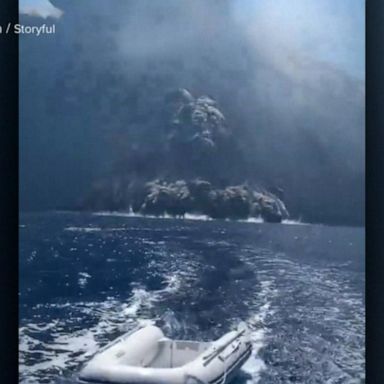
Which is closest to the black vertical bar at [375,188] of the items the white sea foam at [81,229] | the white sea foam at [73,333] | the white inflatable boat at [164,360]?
the white inflatable boat at [164,360]

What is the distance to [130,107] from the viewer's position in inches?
84.7

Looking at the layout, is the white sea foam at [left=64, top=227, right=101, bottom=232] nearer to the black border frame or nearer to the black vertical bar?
the black border frame

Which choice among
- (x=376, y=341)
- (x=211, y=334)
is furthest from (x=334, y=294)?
(x=211, y=334)

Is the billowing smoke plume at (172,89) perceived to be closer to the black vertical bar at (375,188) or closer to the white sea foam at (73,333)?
the black vertical bar at (375,188)

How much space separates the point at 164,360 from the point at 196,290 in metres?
0.23

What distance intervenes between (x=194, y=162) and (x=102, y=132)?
0.30 metres

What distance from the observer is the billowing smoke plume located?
2.14 m

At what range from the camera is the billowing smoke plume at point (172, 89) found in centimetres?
214

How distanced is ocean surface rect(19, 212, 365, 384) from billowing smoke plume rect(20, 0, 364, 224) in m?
0.11

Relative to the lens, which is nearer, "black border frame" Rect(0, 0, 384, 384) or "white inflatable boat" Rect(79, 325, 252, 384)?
"white inflatable boat" Rect(79, 325, 252, 384)

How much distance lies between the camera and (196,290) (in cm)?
214

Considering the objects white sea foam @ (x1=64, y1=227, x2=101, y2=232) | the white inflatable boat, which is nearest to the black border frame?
white sea foam @ (x1=64, y1=227, x2=101, y2=232)

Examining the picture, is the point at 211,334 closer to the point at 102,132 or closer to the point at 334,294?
the point at 334,294

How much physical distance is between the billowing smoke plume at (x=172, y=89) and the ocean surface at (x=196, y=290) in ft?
0.38
